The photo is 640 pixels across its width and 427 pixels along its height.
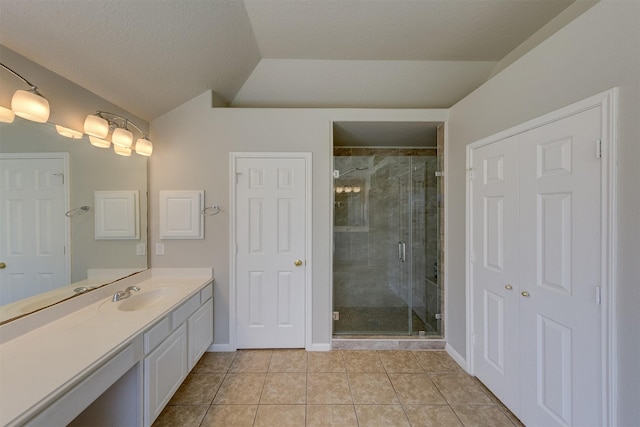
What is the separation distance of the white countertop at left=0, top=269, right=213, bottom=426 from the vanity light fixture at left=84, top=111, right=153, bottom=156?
49.1 inches

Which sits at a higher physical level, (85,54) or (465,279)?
(85,54)

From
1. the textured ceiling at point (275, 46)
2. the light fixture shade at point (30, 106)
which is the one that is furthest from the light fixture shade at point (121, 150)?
the light fixture shade at point (30, 106)

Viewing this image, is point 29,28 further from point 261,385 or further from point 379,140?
point 379,140

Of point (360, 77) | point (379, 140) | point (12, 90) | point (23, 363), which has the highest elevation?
point (360, 77)

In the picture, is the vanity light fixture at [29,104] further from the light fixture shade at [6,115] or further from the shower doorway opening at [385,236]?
the shower doorway opening at [385,236]

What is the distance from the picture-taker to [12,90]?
4.45 feet

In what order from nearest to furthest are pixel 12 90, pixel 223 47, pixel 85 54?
pixel 12 90, pixel 85 54, pixel 223 47

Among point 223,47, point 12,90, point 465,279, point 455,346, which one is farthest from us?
point 455,346

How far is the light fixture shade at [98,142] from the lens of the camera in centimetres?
183

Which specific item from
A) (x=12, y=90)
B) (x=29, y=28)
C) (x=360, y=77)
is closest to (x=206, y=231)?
(x=12, y=90)

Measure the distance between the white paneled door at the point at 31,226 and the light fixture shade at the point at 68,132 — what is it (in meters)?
0.19

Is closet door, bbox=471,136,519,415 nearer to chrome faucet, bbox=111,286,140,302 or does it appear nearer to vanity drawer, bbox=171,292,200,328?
vanity drawer, bbox=171,292,200,328

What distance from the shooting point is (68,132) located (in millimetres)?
1662

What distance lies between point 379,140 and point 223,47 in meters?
1.99
